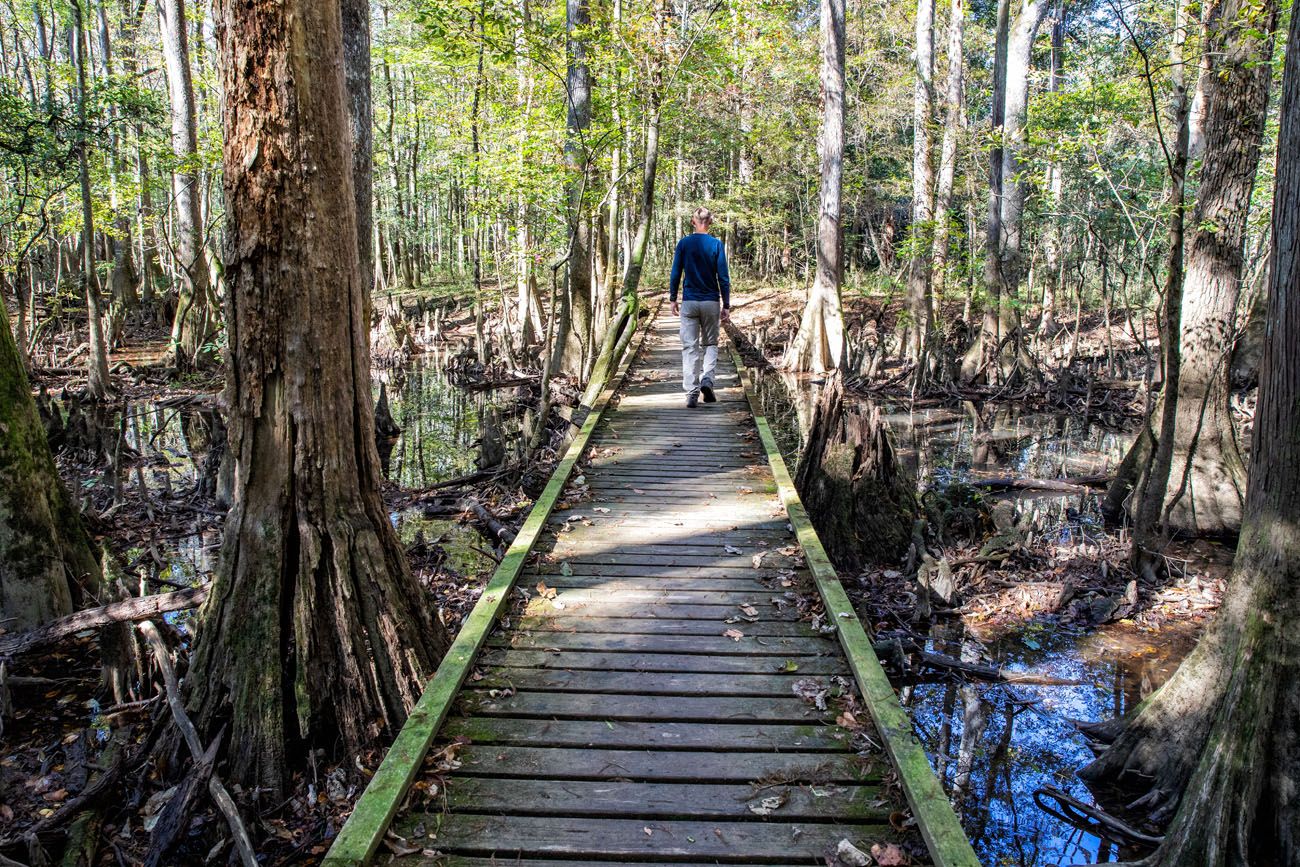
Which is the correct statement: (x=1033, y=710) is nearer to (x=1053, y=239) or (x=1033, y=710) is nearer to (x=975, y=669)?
(x=975, y=669)

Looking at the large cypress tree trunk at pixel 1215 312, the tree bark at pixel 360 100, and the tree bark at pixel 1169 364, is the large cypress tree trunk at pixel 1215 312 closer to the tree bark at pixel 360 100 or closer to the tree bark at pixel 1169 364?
the tree bark at pixel 1169 364

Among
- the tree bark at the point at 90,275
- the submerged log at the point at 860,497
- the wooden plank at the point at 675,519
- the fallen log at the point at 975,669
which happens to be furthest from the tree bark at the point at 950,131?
the tree bark at the point at 90,275

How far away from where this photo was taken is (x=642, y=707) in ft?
12.3

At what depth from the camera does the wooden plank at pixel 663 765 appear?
325cm

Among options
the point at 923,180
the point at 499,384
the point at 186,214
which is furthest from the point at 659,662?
the point at 186,214

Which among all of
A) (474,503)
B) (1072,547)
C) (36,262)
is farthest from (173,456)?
(36,262)

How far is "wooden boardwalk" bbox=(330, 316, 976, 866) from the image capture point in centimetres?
295

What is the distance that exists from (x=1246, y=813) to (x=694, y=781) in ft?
6.51

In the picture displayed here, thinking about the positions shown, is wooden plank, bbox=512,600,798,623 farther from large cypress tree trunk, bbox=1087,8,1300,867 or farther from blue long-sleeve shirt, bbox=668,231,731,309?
blue long-sleeve shirt, bbox=668,231,731,309

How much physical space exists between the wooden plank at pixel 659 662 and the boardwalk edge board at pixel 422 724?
0.58ft

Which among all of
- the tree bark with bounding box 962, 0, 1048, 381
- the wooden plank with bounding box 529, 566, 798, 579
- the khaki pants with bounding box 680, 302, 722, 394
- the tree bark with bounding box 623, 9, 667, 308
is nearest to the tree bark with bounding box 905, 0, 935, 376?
the tree bark with bounding box 962, 0, 1048, 381

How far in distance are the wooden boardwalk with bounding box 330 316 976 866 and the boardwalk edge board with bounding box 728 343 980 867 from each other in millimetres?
42

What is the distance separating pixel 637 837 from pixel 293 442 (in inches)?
90.3

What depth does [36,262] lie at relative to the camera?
22.7 m
